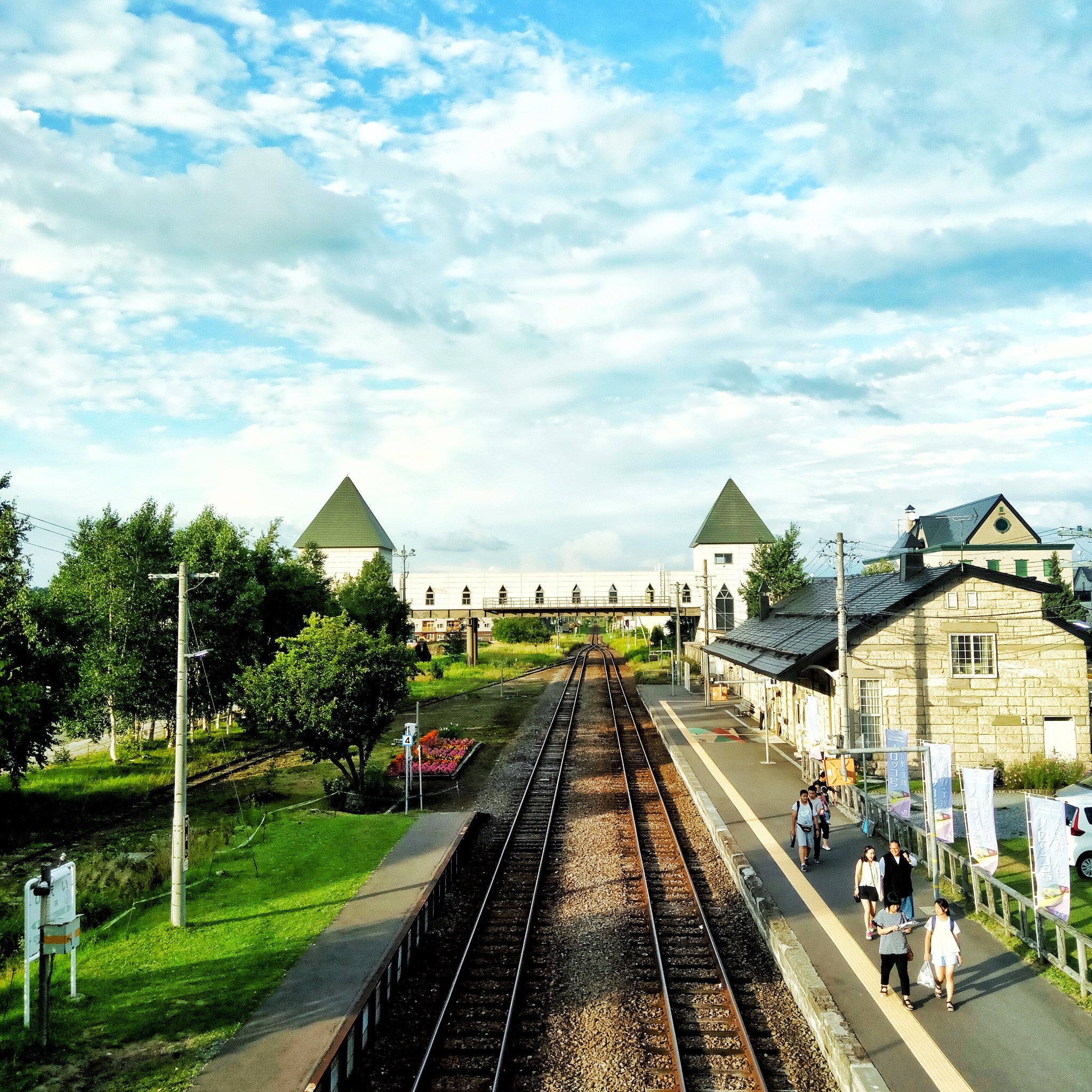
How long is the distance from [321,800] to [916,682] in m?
17.5

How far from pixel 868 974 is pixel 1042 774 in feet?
48.5

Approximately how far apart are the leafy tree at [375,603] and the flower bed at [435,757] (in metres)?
15.5

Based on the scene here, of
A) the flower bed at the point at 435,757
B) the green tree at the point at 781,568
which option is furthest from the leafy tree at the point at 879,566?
the flower bed at the point at 435,757

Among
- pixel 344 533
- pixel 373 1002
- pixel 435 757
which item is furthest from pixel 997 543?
pixel 373 1002

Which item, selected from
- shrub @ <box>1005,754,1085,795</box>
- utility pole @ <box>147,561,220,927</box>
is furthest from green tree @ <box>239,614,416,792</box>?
shrub @ <box>1005,754,1085,795</box>

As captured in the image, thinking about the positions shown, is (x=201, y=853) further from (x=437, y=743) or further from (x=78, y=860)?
(x=437, y=743)

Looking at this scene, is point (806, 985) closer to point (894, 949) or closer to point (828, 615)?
point (894, 949)

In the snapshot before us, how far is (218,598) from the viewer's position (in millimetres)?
32844

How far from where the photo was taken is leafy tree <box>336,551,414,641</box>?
4638cm

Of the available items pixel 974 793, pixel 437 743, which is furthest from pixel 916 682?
pixel 437 743

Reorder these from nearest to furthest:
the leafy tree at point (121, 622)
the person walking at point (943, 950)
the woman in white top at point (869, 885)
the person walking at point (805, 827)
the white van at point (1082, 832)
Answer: the person walking at point (943, 950) → the woman in white top at point (869, 885) → the white van at point (1082, 832) → the person walking at point (805, 827) → the leafy tree at point (121, 622)

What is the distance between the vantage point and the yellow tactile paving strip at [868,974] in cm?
852

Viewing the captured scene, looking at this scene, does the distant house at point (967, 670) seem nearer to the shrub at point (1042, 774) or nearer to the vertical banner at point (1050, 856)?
the shrub at point (1042, 774)

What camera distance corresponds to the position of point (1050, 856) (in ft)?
36.4
